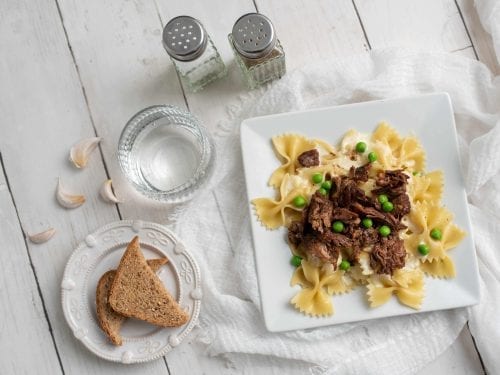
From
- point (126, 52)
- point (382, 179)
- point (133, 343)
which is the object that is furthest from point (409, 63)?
point (133, 343)

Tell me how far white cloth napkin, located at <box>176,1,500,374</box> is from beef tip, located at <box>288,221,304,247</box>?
0.17 m

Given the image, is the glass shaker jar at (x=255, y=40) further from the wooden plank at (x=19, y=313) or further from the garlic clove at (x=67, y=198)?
the wooden plank at (x=19, y=313)

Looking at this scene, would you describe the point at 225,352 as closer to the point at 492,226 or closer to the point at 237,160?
the point at 237,160

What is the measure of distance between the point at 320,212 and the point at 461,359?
80cm

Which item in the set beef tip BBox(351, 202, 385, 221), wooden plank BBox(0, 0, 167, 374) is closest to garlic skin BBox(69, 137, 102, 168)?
wooden plank BBox(0, 0, 167, 374)

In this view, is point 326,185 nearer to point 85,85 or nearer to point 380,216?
point 380,216

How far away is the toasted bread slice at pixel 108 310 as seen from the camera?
2059 mm

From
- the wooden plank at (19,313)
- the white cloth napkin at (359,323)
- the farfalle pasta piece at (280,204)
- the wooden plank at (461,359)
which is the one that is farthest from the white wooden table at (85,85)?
the wooden plank at (461,359)

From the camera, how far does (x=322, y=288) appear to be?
2008 mm

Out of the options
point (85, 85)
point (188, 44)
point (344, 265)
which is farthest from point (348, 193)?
point (85, 85)

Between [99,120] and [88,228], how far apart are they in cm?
43

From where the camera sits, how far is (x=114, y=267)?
2131 mm

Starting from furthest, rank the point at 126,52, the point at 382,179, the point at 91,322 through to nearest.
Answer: the point at 126,52 → the point at 91,322 → the point at 382,179

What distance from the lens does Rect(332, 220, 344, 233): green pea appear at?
1967mm
